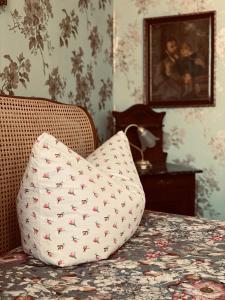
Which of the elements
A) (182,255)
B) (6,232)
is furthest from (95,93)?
(182,255)

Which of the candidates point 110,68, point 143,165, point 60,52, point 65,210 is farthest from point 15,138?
point 110,68

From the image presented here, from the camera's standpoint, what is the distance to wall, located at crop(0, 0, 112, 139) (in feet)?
6.31

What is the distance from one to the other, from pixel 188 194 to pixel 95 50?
1.07 m

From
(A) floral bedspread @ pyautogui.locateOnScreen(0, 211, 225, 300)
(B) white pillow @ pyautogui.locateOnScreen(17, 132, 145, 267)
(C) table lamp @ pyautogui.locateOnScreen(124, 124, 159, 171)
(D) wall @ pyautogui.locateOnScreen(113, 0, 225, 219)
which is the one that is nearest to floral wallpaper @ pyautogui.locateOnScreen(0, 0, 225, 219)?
(D) wall @ pyautogui.locateOnScreen(113, 0, 225, 219)

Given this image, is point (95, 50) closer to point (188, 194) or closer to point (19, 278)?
point (188, 194)

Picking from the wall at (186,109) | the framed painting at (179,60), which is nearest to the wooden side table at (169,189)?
the wall at (186,109)

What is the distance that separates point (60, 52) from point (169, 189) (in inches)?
38.2

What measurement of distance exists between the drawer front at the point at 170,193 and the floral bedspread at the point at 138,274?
842 mm

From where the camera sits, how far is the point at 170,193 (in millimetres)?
2408

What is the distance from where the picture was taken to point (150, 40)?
113 inches

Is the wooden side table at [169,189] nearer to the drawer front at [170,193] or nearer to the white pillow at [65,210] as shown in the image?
the drawer front at [170,193]

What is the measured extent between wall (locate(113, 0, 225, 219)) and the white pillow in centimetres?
158

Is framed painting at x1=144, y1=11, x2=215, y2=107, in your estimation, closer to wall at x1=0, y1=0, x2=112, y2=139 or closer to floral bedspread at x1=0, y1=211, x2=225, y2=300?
wall at x1=0, y1=0, x2=112, y2=139

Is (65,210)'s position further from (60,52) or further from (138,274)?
(60,52)
